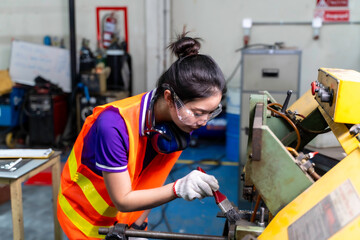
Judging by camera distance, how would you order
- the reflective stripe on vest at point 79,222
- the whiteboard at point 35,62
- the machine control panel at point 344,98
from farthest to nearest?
the whiteboard at point 35,62
the reflective stripe on vest at point 79,222
the machine control panel at point 344,98

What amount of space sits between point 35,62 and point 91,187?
11.7 feet

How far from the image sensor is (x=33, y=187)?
3010 mm

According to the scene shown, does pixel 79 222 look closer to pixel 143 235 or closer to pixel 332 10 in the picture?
pixel 143 235

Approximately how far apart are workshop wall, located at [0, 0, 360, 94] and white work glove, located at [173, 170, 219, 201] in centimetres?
320

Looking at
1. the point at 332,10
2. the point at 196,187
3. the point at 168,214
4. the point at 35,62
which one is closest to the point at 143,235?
the point at 196,187

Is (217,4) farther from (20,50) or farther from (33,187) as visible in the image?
(33,187)

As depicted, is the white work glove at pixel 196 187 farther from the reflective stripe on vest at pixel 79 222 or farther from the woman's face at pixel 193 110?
the reflective stripe on vest at pixel 79 222

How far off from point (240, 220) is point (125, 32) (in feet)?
12.0

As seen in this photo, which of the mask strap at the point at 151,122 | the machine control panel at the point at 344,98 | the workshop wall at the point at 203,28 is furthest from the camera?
the workshop wall at the point at 203,28

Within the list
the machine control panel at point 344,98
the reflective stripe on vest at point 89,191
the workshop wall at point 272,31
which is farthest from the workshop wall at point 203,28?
the machine control panel at point 344,98

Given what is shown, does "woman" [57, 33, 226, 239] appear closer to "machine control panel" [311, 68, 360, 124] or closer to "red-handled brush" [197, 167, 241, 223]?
"red-handled brush" [197, 167, 241, 223]

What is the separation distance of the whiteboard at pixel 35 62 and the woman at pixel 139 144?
10.9ft

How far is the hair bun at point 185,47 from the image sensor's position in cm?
113

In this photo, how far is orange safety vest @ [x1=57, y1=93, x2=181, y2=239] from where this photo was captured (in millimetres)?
1160
